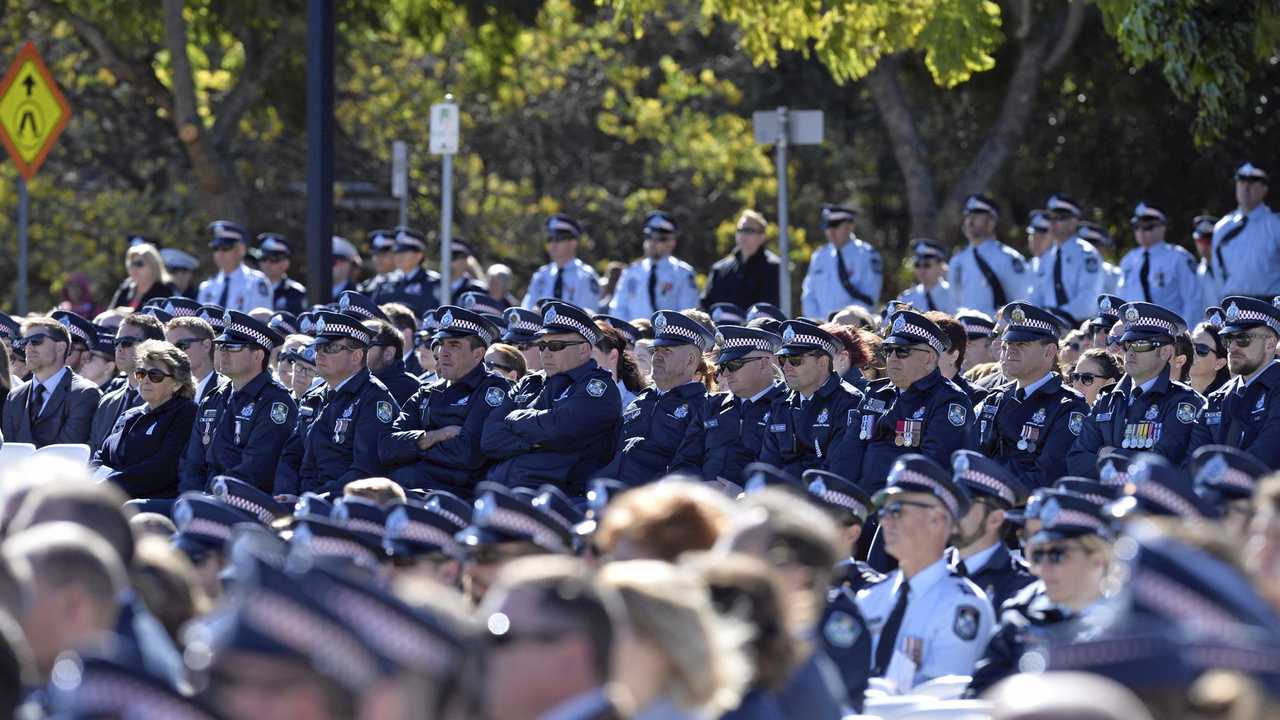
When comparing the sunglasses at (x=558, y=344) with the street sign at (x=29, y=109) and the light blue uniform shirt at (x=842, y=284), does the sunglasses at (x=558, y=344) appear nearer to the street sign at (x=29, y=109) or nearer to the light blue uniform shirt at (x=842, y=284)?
the street sign at (x=29, y=109)

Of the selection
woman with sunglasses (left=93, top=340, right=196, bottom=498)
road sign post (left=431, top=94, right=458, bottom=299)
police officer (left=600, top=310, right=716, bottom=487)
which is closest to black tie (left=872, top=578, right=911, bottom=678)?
police officer (left=600, top=310, right=716, bottom=487)

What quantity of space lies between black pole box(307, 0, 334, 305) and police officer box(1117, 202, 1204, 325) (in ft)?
20.6

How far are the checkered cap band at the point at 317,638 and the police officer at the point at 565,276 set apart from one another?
14952 mm

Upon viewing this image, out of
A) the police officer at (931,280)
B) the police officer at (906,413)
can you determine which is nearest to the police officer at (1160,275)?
the police officer at (931,280)

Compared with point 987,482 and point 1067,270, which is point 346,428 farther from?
point 1067,270

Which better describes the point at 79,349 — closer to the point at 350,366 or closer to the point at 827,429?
the point at 350,366

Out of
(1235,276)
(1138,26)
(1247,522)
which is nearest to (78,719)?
(1247,522)

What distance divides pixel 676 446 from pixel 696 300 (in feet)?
23.2

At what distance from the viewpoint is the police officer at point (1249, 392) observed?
10.1 meters

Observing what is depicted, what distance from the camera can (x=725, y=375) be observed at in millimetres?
11422

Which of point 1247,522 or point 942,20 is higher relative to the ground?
point 942,20

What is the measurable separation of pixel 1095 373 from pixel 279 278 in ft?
32.1

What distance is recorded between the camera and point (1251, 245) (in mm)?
15836

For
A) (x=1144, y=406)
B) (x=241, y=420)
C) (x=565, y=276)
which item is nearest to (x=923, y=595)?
(x=1144, y=406)
